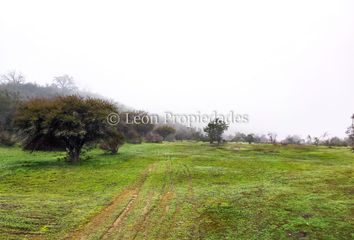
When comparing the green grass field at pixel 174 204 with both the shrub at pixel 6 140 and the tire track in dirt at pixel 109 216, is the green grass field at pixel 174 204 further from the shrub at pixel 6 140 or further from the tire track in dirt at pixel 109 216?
the shrub at pixel 6 140

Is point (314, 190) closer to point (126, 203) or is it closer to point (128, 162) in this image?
point (126, 203)

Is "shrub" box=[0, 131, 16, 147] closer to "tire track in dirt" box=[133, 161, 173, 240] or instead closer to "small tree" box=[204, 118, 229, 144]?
"tire track in dirt" box=[133, 161, 173, 240]

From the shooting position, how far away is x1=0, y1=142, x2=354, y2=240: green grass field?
14.7 m

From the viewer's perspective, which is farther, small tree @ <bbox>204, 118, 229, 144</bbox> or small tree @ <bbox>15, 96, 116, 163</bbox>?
small tree @ <bbox>204, 118, 229, 144</bbox>

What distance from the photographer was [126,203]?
19344 millimetres

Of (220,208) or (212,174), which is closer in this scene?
(220,208)

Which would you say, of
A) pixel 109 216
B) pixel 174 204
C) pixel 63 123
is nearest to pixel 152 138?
pixel 63 123

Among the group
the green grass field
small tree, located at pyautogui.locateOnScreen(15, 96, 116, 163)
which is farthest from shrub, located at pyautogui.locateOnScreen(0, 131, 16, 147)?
the green grass field

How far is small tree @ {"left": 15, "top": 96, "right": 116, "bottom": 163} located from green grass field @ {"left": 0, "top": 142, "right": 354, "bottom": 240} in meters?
6.73

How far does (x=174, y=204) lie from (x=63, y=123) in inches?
880

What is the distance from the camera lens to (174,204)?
19.1m

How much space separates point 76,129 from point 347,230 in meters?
29.1

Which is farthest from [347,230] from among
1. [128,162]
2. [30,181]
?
[128,162]

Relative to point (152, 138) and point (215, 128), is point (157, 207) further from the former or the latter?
point (152, 138)
